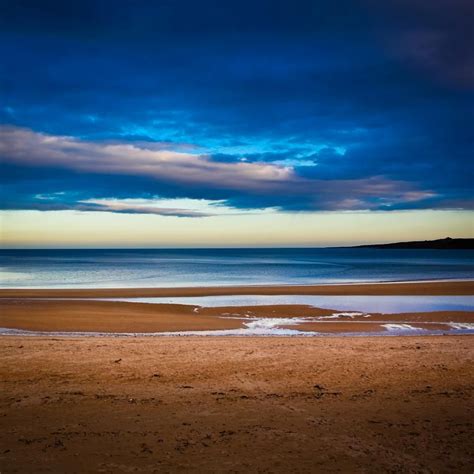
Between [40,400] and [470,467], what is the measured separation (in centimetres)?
644

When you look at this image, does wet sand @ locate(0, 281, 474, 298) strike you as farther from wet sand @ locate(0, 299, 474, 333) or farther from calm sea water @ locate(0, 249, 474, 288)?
calm sea water @ locate(0, 249, 474, 288)

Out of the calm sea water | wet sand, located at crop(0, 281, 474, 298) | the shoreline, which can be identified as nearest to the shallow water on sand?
the shoreline

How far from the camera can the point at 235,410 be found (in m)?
7.16

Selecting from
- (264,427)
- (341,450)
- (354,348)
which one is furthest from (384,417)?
(354,348)

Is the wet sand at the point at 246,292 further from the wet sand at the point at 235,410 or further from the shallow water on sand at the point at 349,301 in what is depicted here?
the wet sand at the point at 235,410

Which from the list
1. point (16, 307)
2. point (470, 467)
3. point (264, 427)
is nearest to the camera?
point (470, 467)

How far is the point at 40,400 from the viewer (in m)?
7.60

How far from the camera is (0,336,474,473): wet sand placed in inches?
218

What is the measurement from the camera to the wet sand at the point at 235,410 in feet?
18.2

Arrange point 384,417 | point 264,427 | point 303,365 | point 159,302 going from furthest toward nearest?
point 159,302 → point 303,365 → point 384,417 → point 264,427

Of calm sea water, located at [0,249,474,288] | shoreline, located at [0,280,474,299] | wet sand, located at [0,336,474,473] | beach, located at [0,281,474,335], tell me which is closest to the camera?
wet sand, located at [0,336,474,473]

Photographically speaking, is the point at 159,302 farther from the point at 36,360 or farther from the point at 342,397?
the point at 342,397

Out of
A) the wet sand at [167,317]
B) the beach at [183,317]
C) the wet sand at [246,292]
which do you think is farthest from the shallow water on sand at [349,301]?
the wet sand at [246,292]

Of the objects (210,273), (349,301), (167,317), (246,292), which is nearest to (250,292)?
(246,292)
